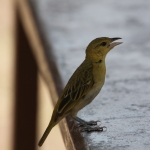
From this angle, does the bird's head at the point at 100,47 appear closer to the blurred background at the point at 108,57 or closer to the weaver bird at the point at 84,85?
the weaver bird at the point at 84,85

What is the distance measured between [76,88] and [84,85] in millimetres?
73

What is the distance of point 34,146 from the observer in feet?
20.6

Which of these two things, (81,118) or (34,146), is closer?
(81,118)

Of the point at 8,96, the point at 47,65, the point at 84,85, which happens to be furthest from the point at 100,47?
the point at 8,96

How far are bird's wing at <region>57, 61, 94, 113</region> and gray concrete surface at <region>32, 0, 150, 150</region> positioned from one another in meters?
0.10

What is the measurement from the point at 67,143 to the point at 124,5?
3273mm

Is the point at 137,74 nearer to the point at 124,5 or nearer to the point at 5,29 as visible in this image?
the point at 124,5

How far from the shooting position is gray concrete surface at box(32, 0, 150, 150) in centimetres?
380

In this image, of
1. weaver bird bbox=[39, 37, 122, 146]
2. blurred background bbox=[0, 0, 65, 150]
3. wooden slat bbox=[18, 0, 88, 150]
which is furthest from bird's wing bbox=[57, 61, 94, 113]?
blurred background bbox=[0, 0, 65, 150]

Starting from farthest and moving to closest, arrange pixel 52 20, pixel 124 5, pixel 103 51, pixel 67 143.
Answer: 1. pixel 124 5
2. pixel 52 20
3. pixel 103 51
4. pixel 67 143

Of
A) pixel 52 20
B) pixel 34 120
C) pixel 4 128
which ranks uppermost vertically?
pixel 52 20

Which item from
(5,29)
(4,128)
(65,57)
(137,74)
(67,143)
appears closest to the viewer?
(67,143)

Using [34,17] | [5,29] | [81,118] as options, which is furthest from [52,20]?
[5,29]

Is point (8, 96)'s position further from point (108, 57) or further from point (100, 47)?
point (100, 47)
